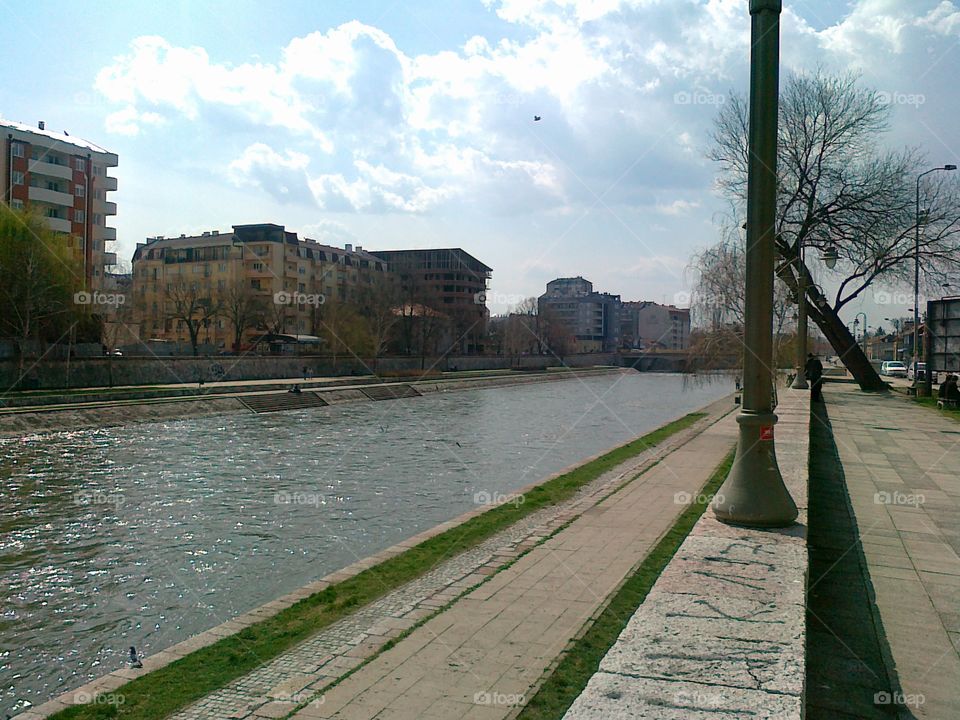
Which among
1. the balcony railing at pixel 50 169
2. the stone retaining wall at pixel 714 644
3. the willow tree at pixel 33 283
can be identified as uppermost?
the balcony railing at pixel 50 169

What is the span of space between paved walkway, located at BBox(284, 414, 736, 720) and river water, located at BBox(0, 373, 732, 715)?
3.12 meters

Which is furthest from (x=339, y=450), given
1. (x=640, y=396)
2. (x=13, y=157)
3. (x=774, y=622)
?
(x=13, y=157)

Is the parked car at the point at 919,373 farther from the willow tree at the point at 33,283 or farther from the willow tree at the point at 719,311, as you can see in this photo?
the willow tree at the point at 33,283

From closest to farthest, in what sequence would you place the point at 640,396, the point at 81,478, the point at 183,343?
the point at 81,478 < the point at 640,396 < the point at 183,343

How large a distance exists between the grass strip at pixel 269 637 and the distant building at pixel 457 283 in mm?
81611

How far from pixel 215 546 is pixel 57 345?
1295 inches

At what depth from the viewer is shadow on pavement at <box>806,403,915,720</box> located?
4.81m

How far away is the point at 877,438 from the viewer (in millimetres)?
19500

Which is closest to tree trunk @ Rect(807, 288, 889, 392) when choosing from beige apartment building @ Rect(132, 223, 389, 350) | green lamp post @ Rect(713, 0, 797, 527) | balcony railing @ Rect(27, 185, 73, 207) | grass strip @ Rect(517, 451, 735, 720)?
grass strip @ Rect(517, 451, 735, 720)

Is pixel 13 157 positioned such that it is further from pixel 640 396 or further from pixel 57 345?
pixel 640 396

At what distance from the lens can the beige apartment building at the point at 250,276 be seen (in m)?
71.4

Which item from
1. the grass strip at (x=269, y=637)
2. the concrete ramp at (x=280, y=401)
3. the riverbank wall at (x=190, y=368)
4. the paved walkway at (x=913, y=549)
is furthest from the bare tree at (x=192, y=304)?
the grass strip at (x=269, y=637)

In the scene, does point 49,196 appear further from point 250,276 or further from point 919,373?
point 919,373

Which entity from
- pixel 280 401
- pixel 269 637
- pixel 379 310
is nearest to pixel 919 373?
pixel 280 401
